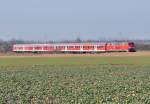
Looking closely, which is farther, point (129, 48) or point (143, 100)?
point (129, 48)

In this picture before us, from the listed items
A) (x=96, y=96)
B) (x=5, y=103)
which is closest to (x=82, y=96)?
(x=96, y=96)

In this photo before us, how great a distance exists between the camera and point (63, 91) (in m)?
19.0

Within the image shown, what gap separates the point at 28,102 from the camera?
50.8 feet

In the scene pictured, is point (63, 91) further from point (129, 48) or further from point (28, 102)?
point (129, 48)

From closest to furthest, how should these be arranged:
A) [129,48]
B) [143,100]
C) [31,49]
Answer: [143,100], [129,48], [31,49]

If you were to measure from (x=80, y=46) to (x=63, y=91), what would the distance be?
7788 centimetres

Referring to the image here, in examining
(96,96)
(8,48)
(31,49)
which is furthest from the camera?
(8,48)

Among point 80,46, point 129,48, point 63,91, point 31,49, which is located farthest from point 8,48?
point 63,91

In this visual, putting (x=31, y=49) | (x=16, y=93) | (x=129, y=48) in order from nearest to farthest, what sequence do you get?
(x=16, y=93), (x=129, y=48), (x=31, y=49)

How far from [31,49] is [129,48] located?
80.0ft

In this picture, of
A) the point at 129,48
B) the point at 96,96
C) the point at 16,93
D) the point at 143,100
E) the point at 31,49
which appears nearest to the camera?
the point at 143,100

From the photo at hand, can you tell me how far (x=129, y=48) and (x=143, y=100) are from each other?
266 ft

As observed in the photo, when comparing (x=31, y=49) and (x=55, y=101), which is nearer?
(x=55, y=101)

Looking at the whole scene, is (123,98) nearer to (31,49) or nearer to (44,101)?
(44,101)
